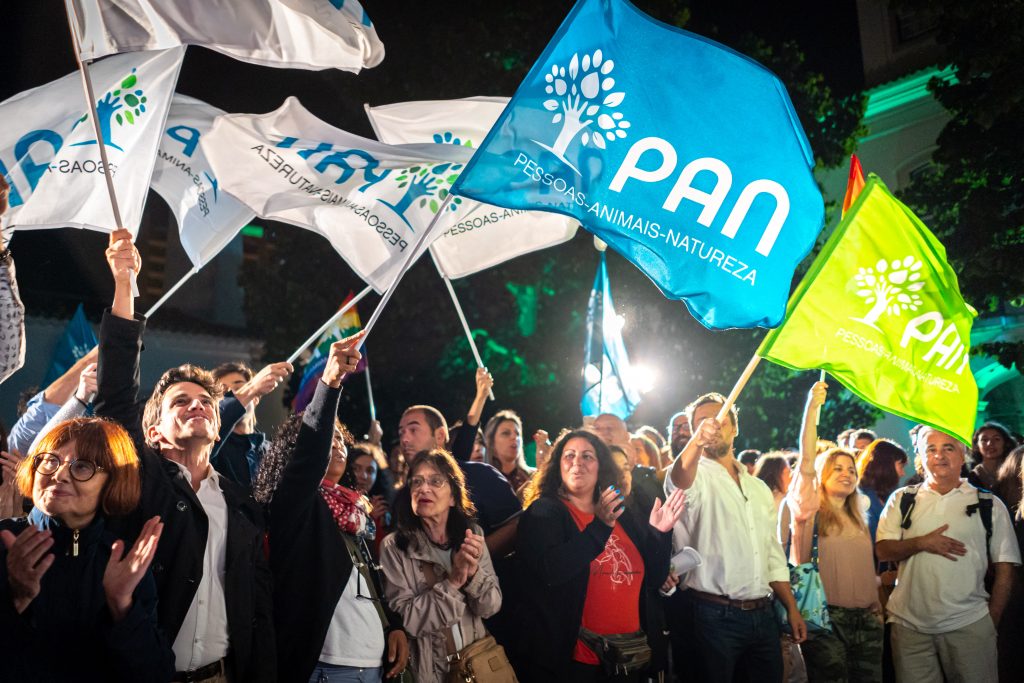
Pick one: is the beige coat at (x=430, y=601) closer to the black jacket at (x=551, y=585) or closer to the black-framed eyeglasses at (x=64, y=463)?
the black jacket at (x=551, y=585)

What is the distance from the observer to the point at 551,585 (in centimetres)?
492

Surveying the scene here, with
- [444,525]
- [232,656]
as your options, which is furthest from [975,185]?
[232,656]

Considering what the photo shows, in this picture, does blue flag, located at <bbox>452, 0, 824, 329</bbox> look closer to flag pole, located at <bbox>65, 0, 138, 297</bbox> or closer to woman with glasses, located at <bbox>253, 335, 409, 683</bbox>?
woman with glasses, located at <bbox>253, 335, 409, 683</bbox>

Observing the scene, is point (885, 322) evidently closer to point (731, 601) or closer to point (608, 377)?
point (731, 601)

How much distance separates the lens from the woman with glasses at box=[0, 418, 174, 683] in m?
2.90

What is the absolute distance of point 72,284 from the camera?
22.5 metres

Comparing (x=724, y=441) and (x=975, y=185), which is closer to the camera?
(x=724, y=441)

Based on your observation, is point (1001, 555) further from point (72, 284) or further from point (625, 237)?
point (72, 284)

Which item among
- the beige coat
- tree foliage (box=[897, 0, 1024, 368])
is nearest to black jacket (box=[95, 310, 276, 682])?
the beige coat

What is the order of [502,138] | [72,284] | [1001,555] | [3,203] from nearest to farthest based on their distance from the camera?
[3,203]
[502,138]
[1001,555]
[72,284]

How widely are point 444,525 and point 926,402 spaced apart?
308 centimetres

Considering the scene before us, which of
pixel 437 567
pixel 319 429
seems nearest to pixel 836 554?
pixel 437 567

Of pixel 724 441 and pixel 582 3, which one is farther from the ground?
pixel 582 3

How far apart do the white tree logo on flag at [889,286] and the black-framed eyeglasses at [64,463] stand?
4300 millimetres
